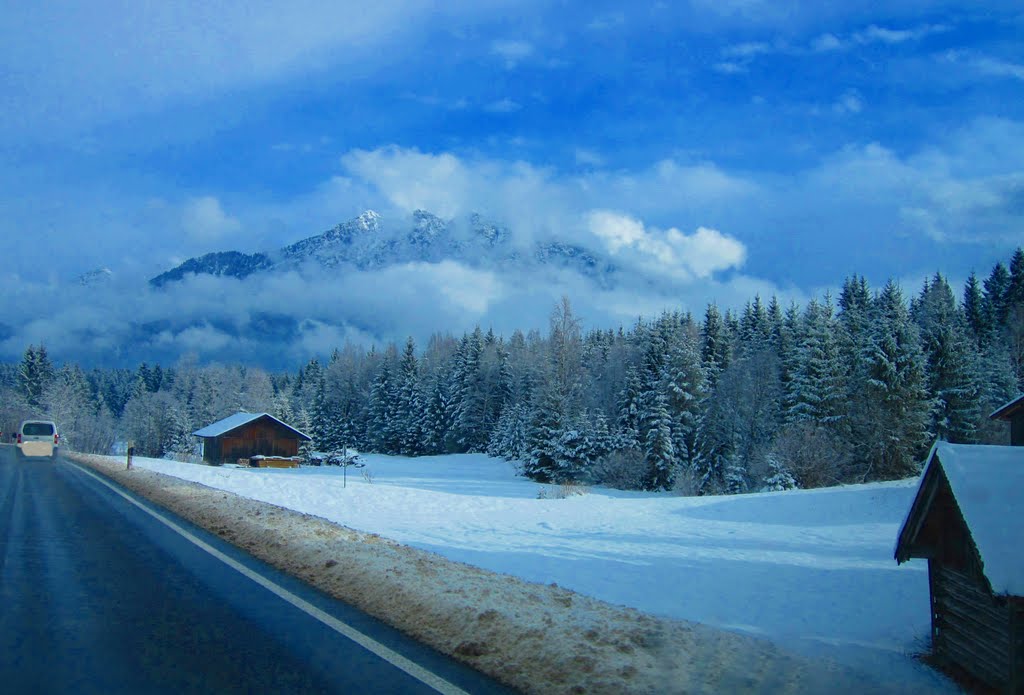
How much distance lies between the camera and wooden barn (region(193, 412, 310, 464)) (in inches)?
2670

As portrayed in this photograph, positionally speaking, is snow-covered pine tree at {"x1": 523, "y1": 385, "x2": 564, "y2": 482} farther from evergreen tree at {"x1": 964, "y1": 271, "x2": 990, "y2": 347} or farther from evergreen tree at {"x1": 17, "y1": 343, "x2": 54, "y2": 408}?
evergreen tree at {"x1": 17, "y1": 343, "x2": 54, "y2": 408}

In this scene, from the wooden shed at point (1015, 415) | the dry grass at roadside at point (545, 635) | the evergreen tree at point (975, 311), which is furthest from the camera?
the evergreen tree at point (975, 311)

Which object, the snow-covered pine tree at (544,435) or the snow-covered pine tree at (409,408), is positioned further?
the snow-covered pine tree at (409,408)

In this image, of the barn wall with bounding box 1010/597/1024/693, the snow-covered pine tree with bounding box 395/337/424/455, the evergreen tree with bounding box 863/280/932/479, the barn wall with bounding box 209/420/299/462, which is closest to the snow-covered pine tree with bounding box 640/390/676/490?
the evergreen tree with bounding box 863/280/932/479

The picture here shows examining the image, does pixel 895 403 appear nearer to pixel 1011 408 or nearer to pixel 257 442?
pixel 1011 408

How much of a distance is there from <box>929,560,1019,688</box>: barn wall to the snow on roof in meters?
0.34

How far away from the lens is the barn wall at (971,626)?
264 inches

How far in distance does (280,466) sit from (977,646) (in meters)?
66.1

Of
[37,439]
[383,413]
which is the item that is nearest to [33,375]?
[383,413]

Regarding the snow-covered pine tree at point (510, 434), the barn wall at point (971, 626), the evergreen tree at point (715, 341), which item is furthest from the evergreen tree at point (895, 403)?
the barn wall at point (971, 626)

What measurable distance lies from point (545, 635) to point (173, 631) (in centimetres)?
375

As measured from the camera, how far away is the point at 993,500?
6902mm

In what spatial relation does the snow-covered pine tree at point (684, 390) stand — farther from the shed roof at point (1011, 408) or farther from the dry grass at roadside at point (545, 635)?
the dry grass at roadside at point (545, 635)

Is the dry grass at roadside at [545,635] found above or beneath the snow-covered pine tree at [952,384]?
beneath
